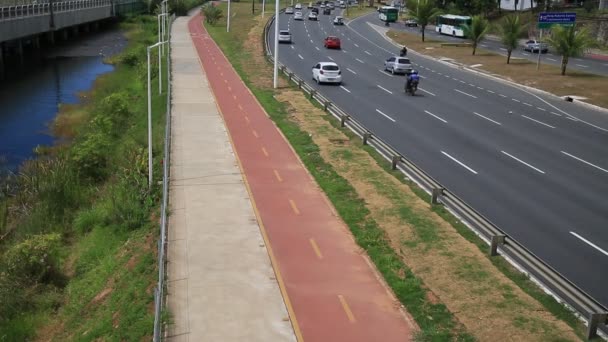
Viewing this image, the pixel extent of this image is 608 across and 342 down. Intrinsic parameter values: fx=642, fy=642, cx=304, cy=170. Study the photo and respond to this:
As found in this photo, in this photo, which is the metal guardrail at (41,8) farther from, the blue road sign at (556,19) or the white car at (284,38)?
the blue road sign at (556,19)

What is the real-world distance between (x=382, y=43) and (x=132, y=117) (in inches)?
1813

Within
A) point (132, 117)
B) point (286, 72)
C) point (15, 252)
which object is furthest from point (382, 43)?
point (15, 252)

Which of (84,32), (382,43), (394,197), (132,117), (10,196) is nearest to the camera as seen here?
(394,197)

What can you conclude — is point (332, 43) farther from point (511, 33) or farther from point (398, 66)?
point (511, 33)

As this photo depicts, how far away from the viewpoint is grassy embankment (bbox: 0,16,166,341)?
15633 mm

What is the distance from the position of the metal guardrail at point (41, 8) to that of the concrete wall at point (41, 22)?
384 mm

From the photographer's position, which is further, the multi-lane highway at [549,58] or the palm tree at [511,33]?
the palm tree at [511,33]

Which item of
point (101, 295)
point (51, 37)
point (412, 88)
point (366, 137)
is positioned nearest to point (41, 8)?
point (51, 37)

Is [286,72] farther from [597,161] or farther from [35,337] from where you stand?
[35,337]

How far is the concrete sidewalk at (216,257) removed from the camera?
13.0 m

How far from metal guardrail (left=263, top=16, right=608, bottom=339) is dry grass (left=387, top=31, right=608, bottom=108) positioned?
23.4m

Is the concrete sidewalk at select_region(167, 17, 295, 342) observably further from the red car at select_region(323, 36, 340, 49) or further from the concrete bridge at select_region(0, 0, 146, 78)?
the red car at select_region(323, 36, 340, 49)

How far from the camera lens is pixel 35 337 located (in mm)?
16047

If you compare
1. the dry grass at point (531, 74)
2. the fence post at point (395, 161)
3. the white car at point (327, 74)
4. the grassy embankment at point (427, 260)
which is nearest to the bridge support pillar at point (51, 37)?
the dry grass at point (531, 74)
